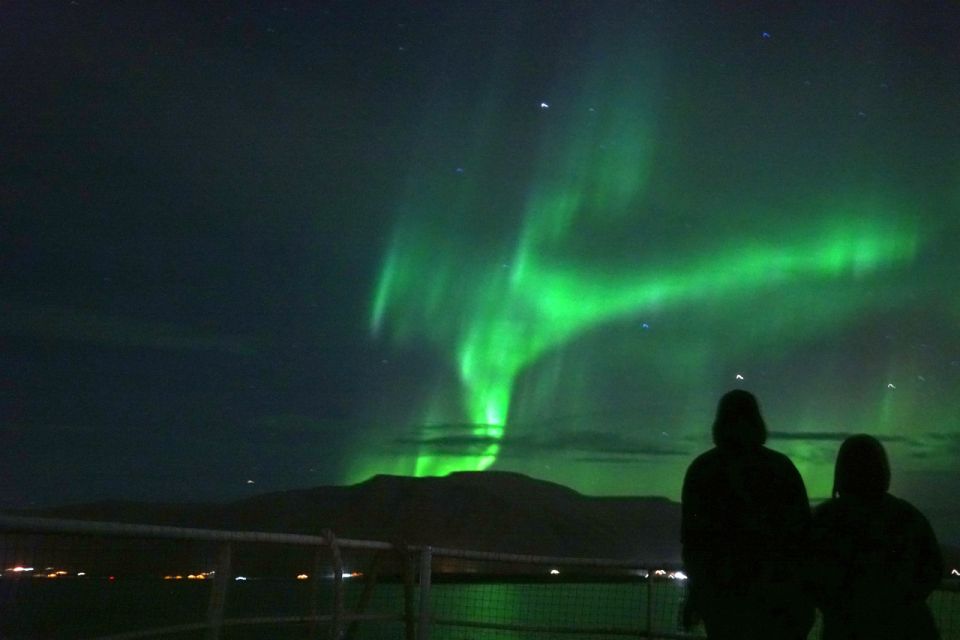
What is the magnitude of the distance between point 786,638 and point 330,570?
2.94m

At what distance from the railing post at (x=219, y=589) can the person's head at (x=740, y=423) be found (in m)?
2.40

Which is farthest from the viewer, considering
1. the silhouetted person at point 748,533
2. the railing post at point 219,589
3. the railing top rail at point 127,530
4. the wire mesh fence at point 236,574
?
the railing post at point 219,589

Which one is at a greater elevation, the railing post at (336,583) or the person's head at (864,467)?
the person's head at (864,467)

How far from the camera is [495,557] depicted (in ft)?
23.4

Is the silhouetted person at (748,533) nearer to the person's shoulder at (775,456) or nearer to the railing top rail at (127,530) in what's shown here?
the person's shoulder at (775,456)

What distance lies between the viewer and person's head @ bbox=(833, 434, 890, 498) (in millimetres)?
4562

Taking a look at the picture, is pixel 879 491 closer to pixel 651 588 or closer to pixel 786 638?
pixel 786 638

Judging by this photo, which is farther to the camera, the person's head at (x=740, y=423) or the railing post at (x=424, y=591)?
the railing post at (x=424, y=591)

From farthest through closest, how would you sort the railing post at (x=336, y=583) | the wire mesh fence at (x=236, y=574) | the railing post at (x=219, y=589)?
the railing post at (x=336, y=583) → the railing post at (x=219, y=589) → the wire mesh fence at (x=236, y=574)

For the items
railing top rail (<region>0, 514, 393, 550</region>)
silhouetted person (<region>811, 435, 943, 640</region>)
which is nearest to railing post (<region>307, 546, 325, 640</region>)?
railing top rail (<region>0, 514, 393, 550</region>)

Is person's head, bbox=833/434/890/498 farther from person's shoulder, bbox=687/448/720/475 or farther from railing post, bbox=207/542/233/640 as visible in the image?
railing post, bbox=207/542/233/640

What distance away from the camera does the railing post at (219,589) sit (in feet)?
16.6

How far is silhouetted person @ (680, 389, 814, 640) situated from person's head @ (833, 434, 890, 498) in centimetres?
21

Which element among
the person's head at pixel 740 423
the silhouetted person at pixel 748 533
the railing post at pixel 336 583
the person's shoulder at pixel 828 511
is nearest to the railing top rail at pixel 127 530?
the railing post at pixel 336 583
